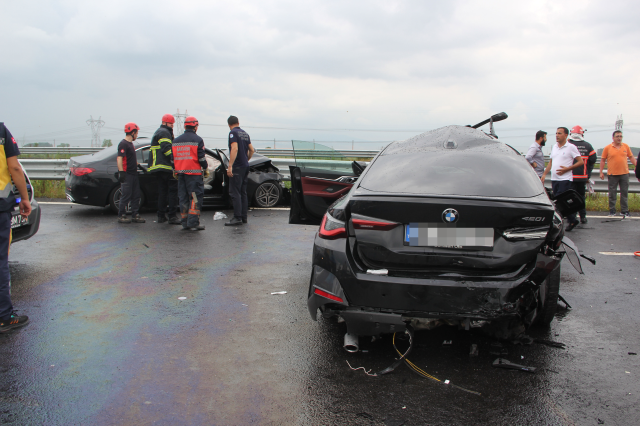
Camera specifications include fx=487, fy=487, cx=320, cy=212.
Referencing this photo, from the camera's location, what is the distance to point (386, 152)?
4.02 metres

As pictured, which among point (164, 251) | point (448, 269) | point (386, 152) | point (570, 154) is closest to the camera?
point (448, 269)

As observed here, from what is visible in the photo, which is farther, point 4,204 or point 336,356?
point 4,204

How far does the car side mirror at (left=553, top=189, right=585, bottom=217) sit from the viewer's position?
154 inches

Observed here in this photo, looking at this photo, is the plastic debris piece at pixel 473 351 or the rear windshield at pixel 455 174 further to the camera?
the plastic debris piece at pixel 473 351

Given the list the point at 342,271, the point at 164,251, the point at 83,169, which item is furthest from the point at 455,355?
the point at 83,169

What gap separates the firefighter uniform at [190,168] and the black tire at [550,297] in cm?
572

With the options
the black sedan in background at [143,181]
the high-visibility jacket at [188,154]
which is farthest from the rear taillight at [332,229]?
the black sedan in background at [143,181]

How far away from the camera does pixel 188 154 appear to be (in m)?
8.09

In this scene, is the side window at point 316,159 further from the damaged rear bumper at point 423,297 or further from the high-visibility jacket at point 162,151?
the high-visibility jacket at point 162,151

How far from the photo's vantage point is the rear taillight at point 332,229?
3.20 meters

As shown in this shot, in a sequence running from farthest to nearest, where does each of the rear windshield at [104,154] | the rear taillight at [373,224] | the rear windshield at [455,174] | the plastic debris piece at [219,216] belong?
the rear windshield at [104,154] < the plastic debris piece at [219,216] < the rear windshield at [455,174] < the rear taillight at [373,224]

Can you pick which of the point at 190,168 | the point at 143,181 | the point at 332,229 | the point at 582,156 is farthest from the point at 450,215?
the point at 143,181

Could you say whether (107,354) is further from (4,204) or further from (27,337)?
(4,204)

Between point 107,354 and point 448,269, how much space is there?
2351mm
